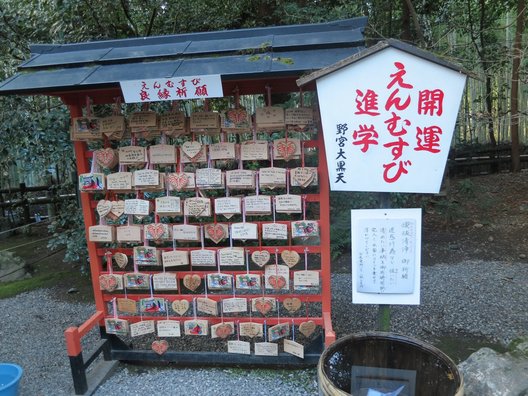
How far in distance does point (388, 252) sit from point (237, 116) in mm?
1330

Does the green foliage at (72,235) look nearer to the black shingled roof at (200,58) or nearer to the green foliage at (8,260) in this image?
the green foliage at (8,260)

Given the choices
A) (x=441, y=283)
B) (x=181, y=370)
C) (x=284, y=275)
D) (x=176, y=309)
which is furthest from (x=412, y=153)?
(x=441, y=283)

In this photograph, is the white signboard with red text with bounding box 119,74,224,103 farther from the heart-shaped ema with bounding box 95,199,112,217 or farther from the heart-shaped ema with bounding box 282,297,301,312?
the heart-shaped ema with bounding box 282,297,301,312

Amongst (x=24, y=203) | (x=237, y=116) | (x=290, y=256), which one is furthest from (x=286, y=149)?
(x=24, y=203)

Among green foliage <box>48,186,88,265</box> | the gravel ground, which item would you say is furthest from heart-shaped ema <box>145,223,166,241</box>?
green foliage <box>48,186,88,265</box>

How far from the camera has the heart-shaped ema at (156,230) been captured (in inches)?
111

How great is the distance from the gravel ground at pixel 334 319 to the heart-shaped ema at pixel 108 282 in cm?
74

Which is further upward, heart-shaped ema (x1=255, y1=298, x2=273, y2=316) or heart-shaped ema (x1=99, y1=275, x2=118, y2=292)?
heart-shaped ema (x1=99, y1=275, x2=118, y2=292)

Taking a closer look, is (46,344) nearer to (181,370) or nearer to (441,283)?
(181,370)

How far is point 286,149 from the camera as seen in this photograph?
2648 millimetres

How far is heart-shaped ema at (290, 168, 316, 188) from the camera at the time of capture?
2.63 meters

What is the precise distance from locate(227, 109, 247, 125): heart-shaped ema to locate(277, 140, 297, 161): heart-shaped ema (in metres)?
0.30

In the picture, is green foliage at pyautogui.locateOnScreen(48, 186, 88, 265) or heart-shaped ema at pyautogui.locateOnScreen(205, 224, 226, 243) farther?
green foliage at pyautogui.locateOnScreen(48, 186, 88, 265)

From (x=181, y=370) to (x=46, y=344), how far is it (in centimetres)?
155
